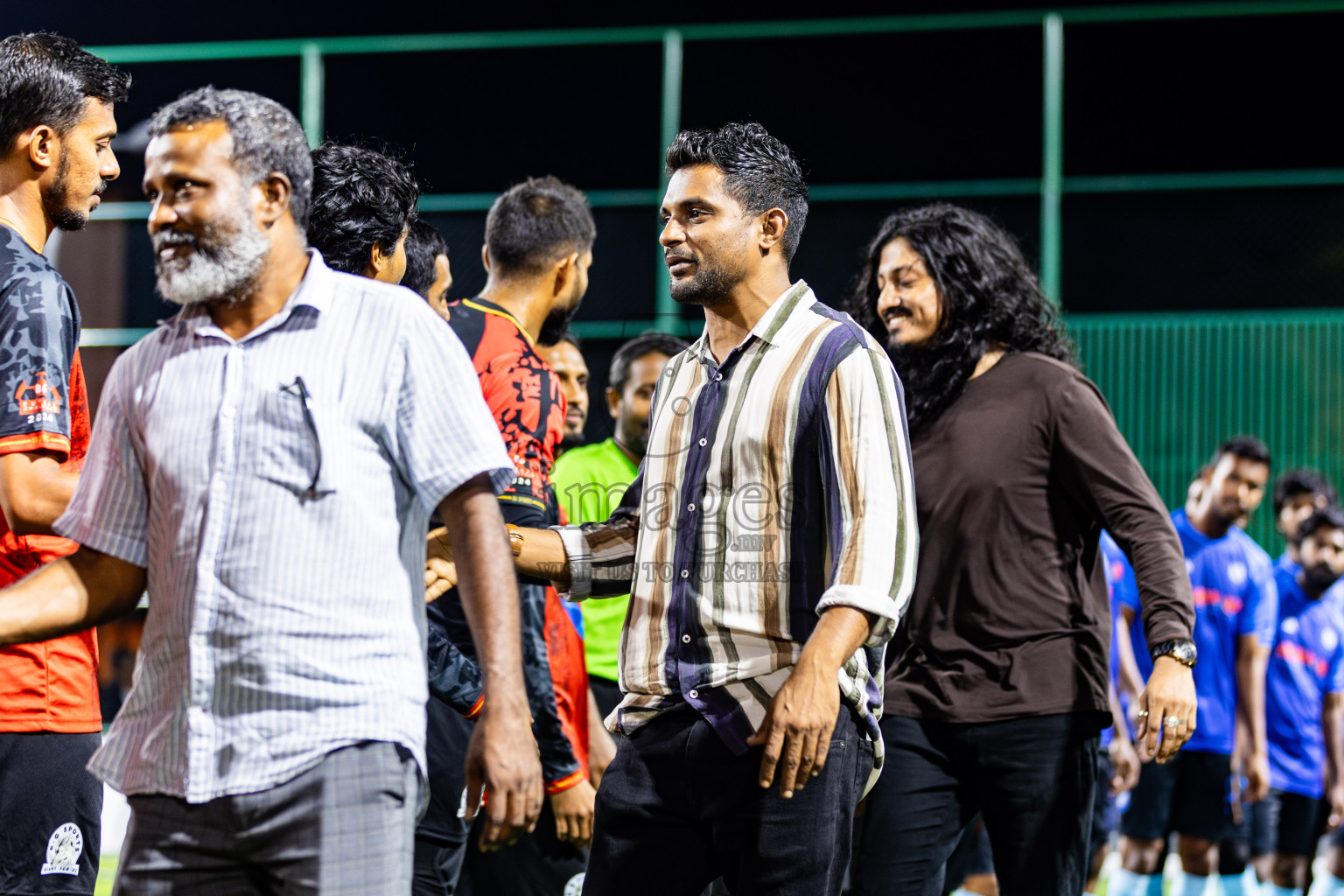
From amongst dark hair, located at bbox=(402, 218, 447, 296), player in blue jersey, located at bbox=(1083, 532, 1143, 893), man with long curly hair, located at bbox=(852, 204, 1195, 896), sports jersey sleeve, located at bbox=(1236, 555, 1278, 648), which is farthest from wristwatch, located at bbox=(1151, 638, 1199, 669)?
sports jersey sleeve, located at bbox=(1236, 555, 1278, 648)

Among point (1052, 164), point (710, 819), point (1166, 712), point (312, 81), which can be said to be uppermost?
point (312, 81)

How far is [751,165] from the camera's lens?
9.95 ft

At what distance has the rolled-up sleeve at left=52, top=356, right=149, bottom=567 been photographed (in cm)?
214

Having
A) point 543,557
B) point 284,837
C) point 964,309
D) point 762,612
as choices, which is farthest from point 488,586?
point 964,309

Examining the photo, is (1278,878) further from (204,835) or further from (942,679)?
(204,835)

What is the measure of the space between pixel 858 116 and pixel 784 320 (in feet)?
42.3

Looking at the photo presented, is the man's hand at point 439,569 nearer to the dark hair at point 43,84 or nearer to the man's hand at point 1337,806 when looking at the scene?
the dark hair at point 43,84

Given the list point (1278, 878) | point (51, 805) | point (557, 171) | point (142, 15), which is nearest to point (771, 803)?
point (51, 805)

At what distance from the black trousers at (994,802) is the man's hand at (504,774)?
1637mm

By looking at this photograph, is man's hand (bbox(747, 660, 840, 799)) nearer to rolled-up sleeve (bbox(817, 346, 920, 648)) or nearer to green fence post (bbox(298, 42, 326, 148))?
rolled-up sleeve (bbox(817, 346, 920, 648))

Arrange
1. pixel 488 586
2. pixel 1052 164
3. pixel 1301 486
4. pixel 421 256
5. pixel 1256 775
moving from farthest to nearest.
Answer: pixel 1052 164
pixel 1301 486
pixel 1256 775
pixel 421 256
pixel 488 586

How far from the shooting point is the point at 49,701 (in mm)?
2717

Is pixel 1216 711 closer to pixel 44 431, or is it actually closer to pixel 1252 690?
pixel 1252 690

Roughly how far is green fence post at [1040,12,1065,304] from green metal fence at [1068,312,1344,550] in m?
0.49
